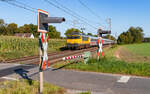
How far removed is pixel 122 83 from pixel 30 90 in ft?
12.1

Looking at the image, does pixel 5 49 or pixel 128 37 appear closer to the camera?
pixel 5 49

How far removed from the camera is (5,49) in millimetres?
22000

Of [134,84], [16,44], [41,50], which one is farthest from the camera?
[16,44]

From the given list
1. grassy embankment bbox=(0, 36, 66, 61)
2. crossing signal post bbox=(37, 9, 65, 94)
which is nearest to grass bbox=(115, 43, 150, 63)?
grassy embankment bbox=(0, 36, 66, 61)

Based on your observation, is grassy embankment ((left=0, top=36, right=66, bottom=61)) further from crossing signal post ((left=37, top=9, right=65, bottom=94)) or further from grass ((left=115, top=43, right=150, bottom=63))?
crossing signal post ((left=37, top=9, right=65, bottom=94))

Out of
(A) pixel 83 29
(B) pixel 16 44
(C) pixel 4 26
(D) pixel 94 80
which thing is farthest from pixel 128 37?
(D) pixel 94 80

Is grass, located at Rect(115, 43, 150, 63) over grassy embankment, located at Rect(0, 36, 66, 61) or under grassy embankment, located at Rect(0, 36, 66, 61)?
under

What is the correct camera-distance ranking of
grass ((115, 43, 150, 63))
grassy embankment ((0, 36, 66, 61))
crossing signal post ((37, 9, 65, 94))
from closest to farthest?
crossing signal post ((37, 9, 65, 94)) → grass ((115, 43, 150, 63)) → grassy embankment ((0, 36, 66, 61))

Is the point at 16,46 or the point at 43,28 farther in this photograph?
the point at 16,46

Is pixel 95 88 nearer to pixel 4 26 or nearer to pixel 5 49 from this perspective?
pixel 5 49

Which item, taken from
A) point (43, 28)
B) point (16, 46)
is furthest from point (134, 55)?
point (43, 28)

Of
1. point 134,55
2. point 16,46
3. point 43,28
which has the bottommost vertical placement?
point 134,55

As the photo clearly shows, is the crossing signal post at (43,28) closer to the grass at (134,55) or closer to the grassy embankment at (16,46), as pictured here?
the grass at (134,55)

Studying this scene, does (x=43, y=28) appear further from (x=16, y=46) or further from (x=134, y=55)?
(x=134, y=55)
